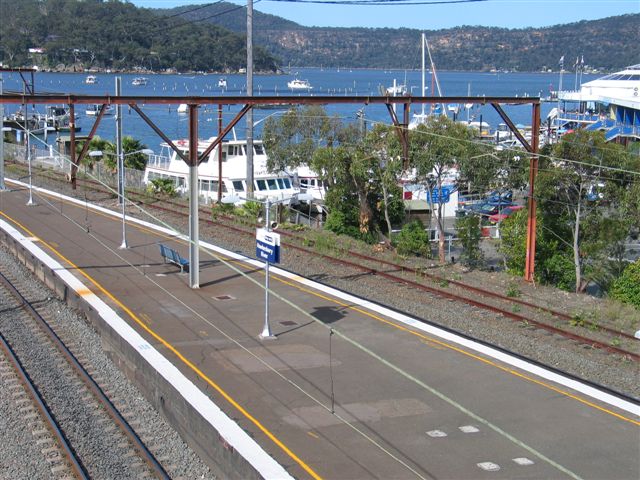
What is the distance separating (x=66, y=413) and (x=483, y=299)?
9356 millimetres

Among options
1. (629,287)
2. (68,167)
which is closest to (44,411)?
(629,287)

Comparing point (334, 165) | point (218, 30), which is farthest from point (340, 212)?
point (218, 30)

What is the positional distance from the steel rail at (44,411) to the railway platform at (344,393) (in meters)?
1.38

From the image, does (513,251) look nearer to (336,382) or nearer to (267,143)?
(336,382)

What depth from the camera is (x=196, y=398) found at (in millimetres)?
10602

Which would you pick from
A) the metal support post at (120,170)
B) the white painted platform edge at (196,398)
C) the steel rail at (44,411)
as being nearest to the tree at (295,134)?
the metal support post at (120,170)

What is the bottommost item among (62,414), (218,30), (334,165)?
(62,414)

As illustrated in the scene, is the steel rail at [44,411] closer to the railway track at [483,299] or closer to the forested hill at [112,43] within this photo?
the railway track at [483,299]

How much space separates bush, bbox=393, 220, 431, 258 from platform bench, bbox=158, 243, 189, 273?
8233 millimetres

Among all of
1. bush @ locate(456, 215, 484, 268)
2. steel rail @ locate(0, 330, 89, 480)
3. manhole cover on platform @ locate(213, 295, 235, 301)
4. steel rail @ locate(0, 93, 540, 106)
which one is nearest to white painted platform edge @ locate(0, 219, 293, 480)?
steel rail @ locate(0, 330, 89, 480)

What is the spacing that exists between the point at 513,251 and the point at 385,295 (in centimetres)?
728

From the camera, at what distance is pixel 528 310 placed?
54.4 ft

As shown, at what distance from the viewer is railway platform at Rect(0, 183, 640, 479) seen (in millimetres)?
9125

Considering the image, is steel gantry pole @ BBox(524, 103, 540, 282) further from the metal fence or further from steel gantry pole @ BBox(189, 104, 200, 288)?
the metal fence
